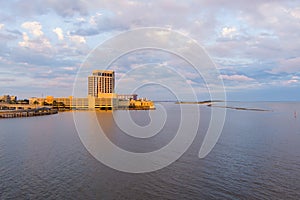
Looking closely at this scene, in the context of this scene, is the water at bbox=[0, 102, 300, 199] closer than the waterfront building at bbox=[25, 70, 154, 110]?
Yes

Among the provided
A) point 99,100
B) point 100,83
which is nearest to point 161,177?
point 99,100

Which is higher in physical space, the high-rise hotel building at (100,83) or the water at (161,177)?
the high-rise hotel building at (100,83)

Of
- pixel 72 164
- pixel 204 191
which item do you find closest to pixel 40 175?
pixel 72 164

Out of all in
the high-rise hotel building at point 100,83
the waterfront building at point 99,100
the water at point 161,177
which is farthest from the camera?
the high-rise hotel building at point 100,83

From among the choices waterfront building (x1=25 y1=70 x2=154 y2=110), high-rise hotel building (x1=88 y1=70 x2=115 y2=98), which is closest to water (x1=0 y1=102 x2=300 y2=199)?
waterfront building (x1=25 y1=70 x2=154 y2=110)

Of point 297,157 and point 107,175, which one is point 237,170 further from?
point 107,175

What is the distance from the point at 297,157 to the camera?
55.3 ft

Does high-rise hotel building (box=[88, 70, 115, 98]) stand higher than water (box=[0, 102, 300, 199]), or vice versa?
high-rise hotel building (box=[88, 70, 115, 98])

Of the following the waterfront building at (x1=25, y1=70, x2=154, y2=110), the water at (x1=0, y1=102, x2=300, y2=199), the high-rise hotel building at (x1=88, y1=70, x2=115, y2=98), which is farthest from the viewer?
the high-rise hotel building at (x1=88, y1=70, x2=115, y2=98)

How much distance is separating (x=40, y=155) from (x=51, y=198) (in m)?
8.46

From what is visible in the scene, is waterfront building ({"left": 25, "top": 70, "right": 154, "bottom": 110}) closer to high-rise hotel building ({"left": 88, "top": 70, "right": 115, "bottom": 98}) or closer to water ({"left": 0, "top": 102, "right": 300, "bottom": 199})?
high-rise hotel building ({"left": 88, "top": 70, "right": 115, "bottom": 98})

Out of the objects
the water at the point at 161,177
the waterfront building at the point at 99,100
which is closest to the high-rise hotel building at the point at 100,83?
the waterfront building at the point at 99,100

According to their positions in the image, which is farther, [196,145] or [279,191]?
[196,145]

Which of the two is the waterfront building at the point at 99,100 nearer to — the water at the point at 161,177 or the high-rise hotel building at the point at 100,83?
the high-rise hotel building at the point at 100,83
